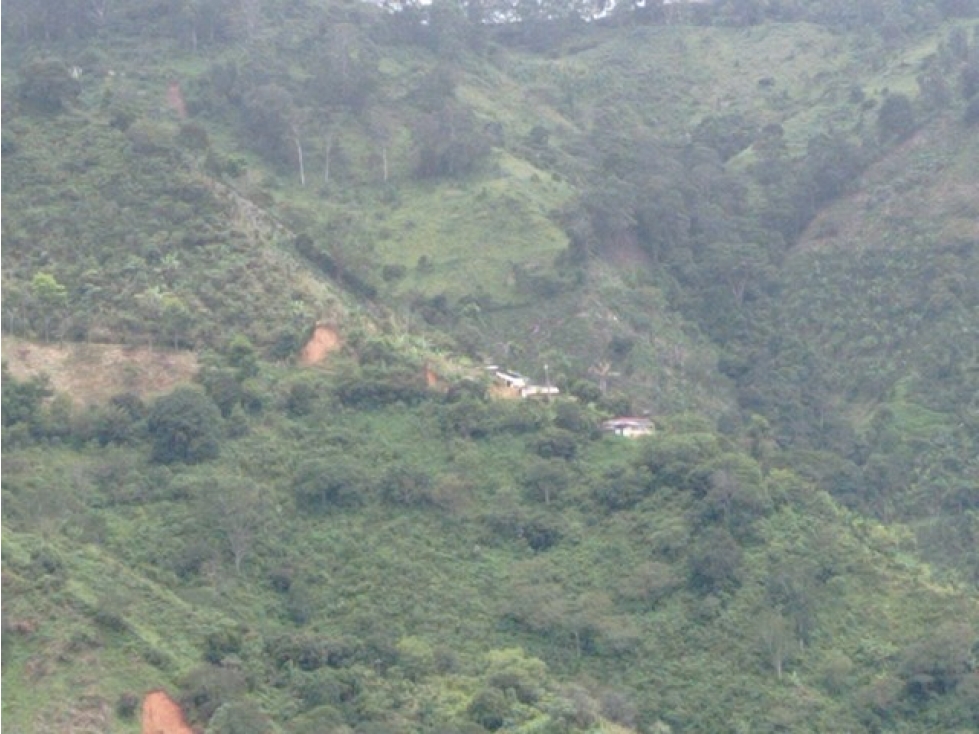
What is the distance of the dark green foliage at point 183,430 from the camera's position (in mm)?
37531

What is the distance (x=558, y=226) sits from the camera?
2063 inches

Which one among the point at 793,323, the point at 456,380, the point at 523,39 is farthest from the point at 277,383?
the point at 523,39

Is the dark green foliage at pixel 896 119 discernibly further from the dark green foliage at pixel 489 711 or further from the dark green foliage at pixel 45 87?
the dark green foliage at pixel 489 711

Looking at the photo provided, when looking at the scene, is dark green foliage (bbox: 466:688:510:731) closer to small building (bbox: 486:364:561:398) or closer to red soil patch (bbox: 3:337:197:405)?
red soil patch (bbox: 3:337:197:405)

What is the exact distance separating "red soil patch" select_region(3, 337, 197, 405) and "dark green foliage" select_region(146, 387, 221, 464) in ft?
4.99

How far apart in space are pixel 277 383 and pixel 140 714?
10684 mm

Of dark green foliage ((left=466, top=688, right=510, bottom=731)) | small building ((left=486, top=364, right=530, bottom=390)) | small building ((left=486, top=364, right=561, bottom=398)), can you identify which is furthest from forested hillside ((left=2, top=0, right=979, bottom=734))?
small building ((left=486, top=364, right=530, bottom=390))

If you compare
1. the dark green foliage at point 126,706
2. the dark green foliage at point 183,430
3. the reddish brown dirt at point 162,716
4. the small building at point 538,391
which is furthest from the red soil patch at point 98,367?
the dark green foliage at point 126,706

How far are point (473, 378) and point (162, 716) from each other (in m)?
12.7

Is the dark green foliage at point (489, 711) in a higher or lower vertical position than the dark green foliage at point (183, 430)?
lower

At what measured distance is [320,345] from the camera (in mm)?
41688

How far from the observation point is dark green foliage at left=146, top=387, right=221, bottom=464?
3753cm

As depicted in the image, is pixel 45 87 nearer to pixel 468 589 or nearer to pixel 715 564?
pixel 468 589

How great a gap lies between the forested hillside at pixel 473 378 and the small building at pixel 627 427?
29.9 inches
